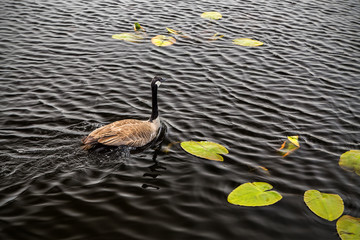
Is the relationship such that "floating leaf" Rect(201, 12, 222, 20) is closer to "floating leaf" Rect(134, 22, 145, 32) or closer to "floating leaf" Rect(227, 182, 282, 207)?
"floating leaf" Rect(134, 22, 145, 32)

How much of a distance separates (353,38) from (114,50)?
338 inches

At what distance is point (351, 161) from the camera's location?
694cm

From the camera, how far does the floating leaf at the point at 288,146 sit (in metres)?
7.28

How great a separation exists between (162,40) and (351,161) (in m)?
7.25

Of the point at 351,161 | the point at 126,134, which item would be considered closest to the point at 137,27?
the point at 126,134

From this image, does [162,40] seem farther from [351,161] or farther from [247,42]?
[351,161]

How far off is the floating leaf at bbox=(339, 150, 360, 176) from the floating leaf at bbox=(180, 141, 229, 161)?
89.9 inches

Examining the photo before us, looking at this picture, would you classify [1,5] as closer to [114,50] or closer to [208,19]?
[114,50]

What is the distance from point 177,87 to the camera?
9.62m

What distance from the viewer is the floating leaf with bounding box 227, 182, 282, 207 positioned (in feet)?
19.0

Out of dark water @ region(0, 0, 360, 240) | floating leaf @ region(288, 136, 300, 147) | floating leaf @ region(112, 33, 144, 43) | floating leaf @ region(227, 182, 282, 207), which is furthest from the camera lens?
floating leaf @ region(112, 33, 144, 43)

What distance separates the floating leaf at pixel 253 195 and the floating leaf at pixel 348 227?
0.98m

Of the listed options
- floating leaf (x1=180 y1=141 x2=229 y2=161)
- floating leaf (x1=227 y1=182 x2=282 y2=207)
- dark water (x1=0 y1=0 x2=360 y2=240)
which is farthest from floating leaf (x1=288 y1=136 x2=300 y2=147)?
floating leaf (x1=227 y1=182 x2=282 y2=207)

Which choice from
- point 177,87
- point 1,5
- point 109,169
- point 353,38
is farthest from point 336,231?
point 1,5
